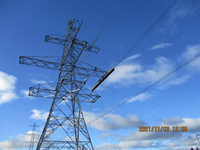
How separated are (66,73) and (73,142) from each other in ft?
27.4

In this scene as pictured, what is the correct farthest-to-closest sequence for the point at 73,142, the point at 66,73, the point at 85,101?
the point at 85,101 → the point at 66,73 → the point at 73,142

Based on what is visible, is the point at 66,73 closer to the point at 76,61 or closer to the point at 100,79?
the point at 76,61

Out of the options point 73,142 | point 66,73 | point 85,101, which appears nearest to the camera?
point 73,142

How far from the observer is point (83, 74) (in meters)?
21.4

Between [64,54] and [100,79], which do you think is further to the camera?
[64,54]

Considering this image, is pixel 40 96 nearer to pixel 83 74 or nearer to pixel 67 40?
pixel 83 74

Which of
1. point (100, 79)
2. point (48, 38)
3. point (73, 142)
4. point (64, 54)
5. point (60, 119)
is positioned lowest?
point (73, 142)

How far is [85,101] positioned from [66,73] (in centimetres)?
475

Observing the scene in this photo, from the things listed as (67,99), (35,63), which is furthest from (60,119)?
(35,63)

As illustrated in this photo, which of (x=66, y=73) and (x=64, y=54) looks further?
(x=64, y=54)

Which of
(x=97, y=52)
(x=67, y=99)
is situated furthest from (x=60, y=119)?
(x=97, y=52)

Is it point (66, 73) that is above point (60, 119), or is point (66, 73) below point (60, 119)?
above

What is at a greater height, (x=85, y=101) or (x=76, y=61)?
(x=76, y=61)

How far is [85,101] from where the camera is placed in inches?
904
